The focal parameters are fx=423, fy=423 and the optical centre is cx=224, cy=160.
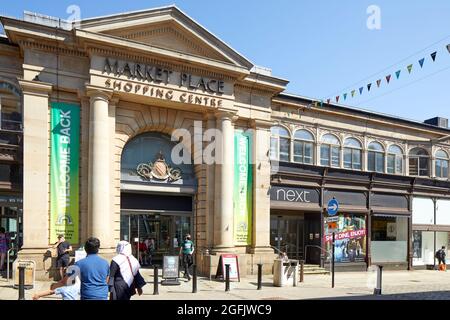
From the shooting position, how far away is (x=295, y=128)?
21250 mm

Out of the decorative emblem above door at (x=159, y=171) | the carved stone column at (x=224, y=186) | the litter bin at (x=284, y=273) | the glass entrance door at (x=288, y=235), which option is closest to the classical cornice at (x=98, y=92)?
the decorative emblem above door at (x=159, y=171)

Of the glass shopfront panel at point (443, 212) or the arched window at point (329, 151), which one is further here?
the glass shopfront panel at point (443, 212)

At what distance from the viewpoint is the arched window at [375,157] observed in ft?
77.3

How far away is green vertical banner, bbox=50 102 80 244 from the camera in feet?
49.0

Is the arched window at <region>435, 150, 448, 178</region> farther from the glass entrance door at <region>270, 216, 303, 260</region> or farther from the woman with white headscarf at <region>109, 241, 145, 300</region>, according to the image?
the woman with white headscarf at <region>109, 241, 145, 300</region>

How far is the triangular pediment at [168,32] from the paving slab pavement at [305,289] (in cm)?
901

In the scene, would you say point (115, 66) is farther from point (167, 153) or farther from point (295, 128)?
point (295, 128)

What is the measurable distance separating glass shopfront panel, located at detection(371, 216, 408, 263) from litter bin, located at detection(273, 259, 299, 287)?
8.88m

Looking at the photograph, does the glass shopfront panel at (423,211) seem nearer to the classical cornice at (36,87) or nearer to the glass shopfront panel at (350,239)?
the glass shopfront panel at (350,239)

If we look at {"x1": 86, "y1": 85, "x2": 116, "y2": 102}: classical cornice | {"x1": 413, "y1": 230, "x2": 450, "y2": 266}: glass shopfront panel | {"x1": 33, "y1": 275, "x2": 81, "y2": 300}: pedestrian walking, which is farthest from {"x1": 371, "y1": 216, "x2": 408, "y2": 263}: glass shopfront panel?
{"x1": 33, "y1": 275, "x2": 81, "y2": 300}: pedestrian walking

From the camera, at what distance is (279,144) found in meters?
20.7
